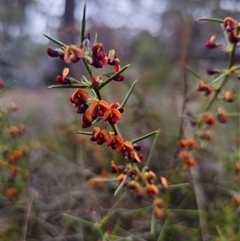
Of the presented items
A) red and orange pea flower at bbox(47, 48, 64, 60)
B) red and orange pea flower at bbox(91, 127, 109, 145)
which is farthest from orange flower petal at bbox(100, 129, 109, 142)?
red and orange pea flower at bbox(47, 48, 64, 60)

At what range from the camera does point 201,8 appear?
5.59 metres

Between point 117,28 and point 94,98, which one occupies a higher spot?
point 94,98

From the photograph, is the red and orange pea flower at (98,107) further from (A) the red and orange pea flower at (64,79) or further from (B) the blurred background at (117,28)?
(B) the blurred background at (117,28)

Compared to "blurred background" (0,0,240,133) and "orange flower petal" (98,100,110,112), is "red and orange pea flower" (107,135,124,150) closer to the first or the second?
"orange flower petal" (98,100,110,112)

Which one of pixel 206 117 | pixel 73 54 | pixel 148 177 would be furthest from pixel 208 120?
pixel 73 54

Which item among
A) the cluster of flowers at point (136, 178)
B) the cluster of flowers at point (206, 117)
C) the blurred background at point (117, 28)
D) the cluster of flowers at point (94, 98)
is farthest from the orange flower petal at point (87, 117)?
the blurred background at point (117, 28)

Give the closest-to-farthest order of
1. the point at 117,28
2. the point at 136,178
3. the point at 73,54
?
the point at 73,54
the point at 136,178
the point at 117,28

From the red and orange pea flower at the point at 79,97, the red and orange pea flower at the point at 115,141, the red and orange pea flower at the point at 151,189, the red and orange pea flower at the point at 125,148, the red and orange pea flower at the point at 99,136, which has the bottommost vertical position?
the red and orange pea flower at the point at 151,189

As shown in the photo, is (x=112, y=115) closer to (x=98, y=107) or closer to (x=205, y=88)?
(x=98, y=107)

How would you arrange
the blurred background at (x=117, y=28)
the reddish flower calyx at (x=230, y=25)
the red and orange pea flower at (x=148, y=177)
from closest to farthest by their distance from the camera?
the reddish flower calyx at (x=230, y=25)
the red and orange pea flower at (x=148, y=177)
the blurred background at (x=117, y=28)

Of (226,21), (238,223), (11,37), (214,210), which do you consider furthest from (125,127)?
(11,37)

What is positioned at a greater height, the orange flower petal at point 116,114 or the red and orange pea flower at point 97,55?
the red and orange pea flower at point 97,55

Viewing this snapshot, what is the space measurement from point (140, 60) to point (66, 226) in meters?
4.43

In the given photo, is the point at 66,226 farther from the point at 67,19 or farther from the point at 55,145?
the point at 67,19
